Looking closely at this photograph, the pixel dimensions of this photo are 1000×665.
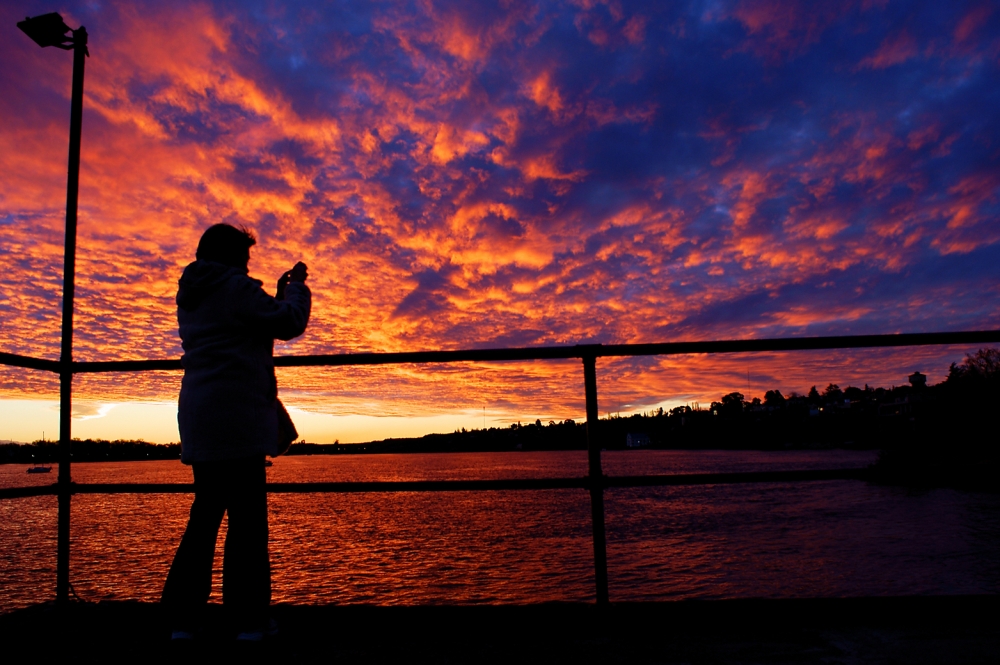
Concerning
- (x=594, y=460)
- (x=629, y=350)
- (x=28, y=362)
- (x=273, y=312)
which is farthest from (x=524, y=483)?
(x=28, y=362)

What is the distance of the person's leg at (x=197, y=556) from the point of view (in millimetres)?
2310

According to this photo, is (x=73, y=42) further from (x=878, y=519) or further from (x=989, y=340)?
(x=878, y=519)

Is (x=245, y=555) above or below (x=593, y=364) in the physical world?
below

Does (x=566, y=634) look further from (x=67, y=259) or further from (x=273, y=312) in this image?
(x=67, y=259)

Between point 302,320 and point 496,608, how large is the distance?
1.49m

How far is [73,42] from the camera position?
3.47 meters

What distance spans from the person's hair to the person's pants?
2.62 feet

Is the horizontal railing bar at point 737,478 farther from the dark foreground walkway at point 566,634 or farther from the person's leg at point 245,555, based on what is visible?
the person's leg at point 245,555

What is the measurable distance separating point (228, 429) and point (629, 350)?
1692 millimetres

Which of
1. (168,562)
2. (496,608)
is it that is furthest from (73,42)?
(168,562)

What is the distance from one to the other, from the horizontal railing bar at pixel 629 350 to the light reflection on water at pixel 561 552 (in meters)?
13.0

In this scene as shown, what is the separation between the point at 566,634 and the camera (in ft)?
8.03

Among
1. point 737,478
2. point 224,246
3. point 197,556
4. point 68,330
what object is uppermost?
point 224,246

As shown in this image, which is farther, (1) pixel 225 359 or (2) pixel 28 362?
(2) pixel 28 362
